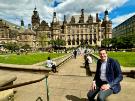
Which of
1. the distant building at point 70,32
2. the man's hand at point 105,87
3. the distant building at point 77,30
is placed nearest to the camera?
the man's hand at point 105,87

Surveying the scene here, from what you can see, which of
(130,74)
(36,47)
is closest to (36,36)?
(36,47)

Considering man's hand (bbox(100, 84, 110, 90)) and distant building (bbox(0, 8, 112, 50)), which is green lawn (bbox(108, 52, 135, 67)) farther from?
distant building (bbox(0, 8, 112, 50))

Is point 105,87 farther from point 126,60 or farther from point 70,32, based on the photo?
point 70,32

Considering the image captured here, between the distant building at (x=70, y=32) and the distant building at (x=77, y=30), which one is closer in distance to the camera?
the distant building at (x=70, y=32)

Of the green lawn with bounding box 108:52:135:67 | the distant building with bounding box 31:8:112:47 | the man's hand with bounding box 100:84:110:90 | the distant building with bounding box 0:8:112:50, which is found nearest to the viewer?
the man's hand with bounding box 100:84:110:90

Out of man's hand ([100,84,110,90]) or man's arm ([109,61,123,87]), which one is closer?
man's hand ([100,84,110,90])

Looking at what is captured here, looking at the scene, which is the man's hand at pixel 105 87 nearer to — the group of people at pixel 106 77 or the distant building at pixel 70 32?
the group of people at pixel 106 77

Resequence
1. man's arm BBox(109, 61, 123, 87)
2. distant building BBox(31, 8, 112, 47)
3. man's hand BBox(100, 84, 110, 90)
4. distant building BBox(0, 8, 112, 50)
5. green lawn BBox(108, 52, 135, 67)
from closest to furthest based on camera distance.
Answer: man's hand BBox(100, 84, 110, 90)
man's arm BBox(109, 61, 123, 87)
green lawn BBox(108, 52, 135, 67)
distant building BBox(0, 8, 112, 50)
distant building BBox(31, 8, 112, 47)

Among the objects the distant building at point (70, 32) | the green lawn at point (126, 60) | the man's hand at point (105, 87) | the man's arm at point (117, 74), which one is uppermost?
the distant building at point (70, 32)

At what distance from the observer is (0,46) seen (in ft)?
379

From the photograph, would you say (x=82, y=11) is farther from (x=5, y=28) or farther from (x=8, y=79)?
(x=8, y=79)

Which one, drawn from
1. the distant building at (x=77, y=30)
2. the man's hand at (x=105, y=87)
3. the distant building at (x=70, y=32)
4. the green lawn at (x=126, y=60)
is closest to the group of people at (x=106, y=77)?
the man's hand at (x=105, y=87)

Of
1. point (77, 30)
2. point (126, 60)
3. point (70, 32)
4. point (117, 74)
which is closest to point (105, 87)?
point (117, 74)

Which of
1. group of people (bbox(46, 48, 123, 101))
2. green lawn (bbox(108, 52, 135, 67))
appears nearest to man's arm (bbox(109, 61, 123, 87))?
group of people (bbox(46, 48, 123, 101))
